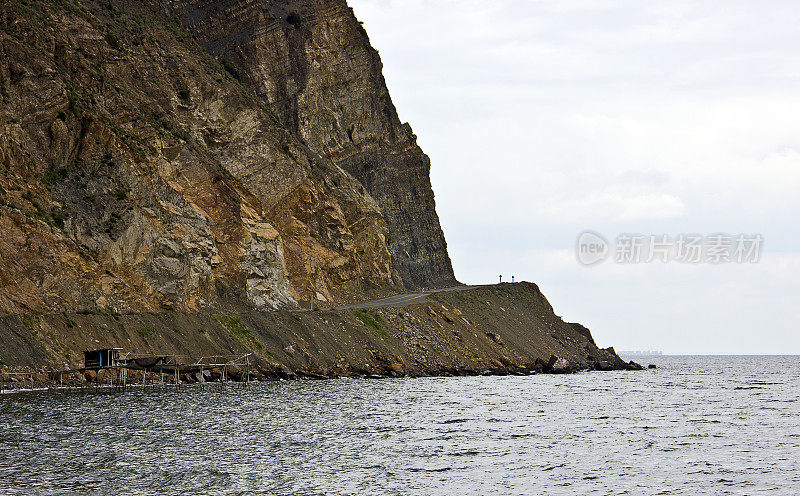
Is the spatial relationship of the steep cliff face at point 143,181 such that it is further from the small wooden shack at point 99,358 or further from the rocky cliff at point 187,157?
→ the small wooden shack at point 99,358

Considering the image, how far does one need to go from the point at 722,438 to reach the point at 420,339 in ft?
201

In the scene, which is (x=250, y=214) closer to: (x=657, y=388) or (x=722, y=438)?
(x=657, y=388)

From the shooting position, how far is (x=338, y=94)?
13488 centimetres

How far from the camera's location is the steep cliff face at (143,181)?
74.9 metres

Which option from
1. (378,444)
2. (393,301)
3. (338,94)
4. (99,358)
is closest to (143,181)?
(99,358)

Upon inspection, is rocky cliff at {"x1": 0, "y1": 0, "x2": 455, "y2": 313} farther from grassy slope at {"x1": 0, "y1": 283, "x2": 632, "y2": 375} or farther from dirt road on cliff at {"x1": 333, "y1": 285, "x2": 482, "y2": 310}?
dirt road on cliff at {"x1": 333, "y1": 285, "x2": 482, "y2": 310}

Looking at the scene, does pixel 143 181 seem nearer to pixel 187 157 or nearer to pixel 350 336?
pixel 187 157

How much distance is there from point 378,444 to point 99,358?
31.7 metres

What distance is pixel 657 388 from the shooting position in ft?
312

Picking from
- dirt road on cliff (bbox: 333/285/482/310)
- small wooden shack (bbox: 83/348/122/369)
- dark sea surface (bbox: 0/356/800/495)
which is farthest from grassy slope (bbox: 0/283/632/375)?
dark sea surface (bbox: 0/356/800/495)

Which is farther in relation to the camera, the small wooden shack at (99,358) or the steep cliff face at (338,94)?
the steep cliff face at (338,94)

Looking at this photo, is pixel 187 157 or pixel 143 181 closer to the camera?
pixel 143 181

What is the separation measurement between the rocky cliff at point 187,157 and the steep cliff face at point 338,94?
0.31m

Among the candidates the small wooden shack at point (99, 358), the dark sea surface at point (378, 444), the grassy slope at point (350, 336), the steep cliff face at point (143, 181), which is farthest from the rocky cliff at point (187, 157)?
the dark sea surface at point (378, 444)
